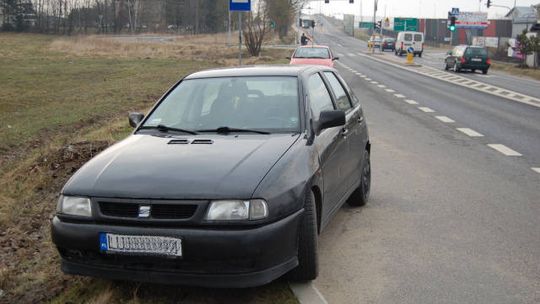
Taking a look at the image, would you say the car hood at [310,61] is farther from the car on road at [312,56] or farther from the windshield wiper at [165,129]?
the windshield wiper at [165,129]

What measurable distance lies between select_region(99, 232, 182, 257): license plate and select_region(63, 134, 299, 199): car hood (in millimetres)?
252

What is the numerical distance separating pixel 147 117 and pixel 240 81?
2.88 ft

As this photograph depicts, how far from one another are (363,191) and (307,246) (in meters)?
2.60

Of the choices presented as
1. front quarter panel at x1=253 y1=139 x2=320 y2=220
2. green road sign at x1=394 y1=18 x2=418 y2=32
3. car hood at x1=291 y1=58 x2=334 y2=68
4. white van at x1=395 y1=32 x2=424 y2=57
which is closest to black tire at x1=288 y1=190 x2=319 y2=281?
front quarter panel at x1=253 y1=139 x2=320 y2=220

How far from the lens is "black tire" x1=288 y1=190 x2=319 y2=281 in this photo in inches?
166

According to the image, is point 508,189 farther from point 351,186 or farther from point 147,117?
point 147,117

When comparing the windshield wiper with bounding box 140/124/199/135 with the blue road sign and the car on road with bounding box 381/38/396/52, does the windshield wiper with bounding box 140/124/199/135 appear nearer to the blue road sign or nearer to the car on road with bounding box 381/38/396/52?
the blue road sign

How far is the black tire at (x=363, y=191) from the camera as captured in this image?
21.8ft

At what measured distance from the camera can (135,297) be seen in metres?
4.07

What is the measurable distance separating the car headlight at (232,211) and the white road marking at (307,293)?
0.73 metres

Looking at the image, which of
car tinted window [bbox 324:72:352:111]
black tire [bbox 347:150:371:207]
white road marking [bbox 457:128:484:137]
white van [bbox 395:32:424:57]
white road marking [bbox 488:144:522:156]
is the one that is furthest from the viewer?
white van [bbox 395:32:424:57]

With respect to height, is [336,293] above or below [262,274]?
below

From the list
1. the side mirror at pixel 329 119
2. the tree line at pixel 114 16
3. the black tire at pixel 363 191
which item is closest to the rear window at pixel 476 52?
the black tire at pixel 363 191

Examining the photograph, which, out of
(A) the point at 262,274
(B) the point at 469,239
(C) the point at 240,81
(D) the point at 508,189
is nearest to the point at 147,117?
(C) the point at 240,81
